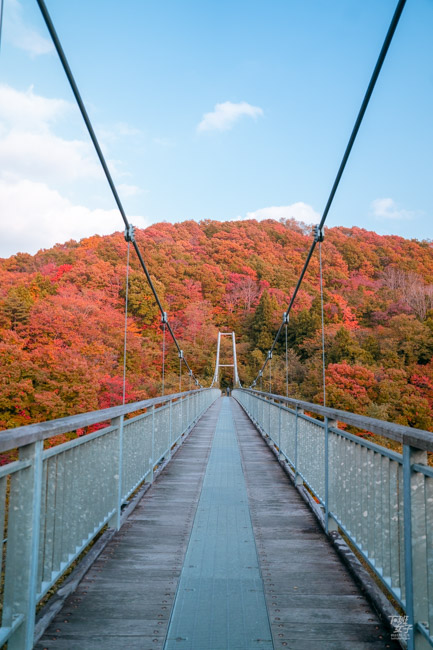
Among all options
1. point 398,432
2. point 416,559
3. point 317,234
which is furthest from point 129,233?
point 416,559

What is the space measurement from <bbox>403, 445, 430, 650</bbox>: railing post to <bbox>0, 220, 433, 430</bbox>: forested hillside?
58.1ft

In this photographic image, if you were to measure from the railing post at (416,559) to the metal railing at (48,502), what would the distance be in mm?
1239

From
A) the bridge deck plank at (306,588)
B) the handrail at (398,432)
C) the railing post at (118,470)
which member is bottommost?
the bridge deck plank at (306,588)

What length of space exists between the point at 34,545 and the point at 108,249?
2958cm

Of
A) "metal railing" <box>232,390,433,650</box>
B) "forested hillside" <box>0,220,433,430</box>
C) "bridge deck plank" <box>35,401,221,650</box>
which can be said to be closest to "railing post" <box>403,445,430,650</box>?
"metal railing" <box>232,390,433,650</box>

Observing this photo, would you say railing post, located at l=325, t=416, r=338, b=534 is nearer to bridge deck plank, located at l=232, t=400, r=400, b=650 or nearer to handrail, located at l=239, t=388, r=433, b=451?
bridge deck plank, located at l=232, t=400, r=400, b=650

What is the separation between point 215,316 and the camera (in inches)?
1885

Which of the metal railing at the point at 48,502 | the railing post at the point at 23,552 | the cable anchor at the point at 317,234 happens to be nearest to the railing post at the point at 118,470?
the metal railing at the point at 48,502

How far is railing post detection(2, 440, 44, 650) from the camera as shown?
51.9 inches

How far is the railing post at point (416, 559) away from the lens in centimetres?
133

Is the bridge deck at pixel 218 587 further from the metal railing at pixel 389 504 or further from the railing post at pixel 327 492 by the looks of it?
the metal railing at pixel 389 504

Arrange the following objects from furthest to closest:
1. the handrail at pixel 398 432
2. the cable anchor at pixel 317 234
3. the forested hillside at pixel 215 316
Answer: the forested hillside at pixel 215 316 < the cable anchor at pixel 317 234 < the handrail at pixel 398 432

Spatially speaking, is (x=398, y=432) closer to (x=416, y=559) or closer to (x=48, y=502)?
(x=416, y=559)

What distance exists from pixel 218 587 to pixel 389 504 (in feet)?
2.98
